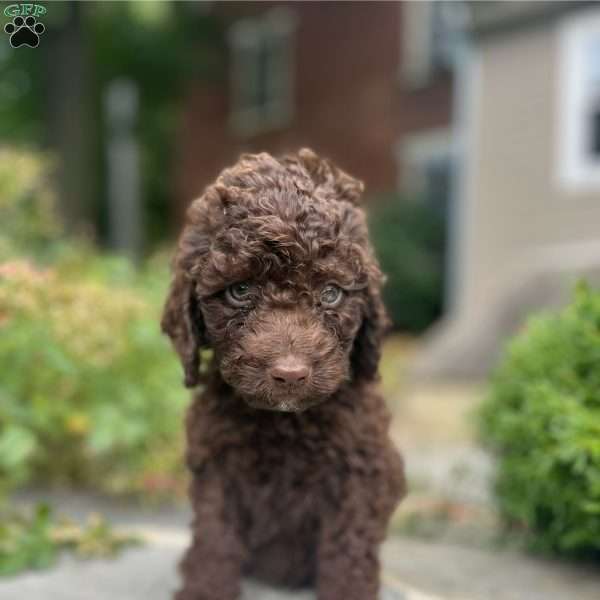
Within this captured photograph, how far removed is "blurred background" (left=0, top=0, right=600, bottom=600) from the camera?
13.1 feet

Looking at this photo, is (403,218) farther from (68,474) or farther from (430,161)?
(68,474)

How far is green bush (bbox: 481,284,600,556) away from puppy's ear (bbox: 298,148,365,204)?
1.52 metres

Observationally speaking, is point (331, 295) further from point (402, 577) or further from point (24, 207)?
point (24, 207)

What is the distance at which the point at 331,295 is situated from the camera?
270 cm

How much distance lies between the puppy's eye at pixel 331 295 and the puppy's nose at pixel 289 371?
29 centimetres

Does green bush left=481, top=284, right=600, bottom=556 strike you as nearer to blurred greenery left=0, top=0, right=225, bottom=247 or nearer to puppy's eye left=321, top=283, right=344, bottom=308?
puppy's eye left=321, top=283, right=344, bottom=308

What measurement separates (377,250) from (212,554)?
49.5 feet

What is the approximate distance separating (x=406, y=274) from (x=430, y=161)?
382 cm

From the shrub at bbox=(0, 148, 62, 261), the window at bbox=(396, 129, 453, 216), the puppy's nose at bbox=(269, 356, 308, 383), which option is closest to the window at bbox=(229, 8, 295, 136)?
the window at bbox=(396, 129, 453, 216)

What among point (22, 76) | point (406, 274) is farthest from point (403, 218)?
point (22, 76)

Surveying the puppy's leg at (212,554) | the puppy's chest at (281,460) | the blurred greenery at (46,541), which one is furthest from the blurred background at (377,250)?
the puppy's chest at (281,460)

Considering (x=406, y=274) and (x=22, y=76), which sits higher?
(x=22, y=76)

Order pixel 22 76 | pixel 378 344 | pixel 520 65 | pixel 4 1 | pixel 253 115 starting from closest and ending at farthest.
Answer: pixel 378 344 < pixel 4 1 < pixel 520 65 < pixel 22 76 < pixel 253 115

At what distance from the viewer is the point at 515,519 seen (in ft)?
14.7
